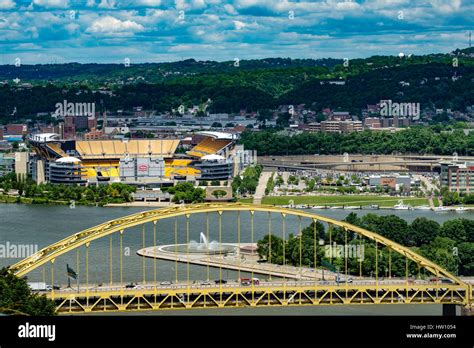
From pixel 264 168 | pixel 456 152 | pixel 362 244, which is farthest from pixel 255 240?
pixel 456 152

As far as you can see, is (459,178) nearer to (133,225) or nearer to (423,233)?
(423,233)

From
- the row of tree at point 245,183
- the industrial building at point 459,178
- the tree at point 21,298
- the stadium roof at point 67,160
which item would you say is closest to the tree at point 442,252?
the tree at point 21,298

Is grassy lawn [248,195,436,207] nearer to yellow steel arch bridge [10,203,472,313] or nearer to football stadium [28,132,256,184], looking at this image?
football stadium [28,132,256,184]

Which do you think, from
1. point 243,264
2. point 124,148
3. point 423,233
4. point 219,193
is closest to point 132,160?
point 124,148

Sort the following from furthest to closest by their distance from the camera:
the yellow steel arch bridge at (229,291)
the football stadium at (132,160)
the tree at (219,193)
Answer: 1. the football stadium at (132,160)
2. the tree at (219,193)
3. the yellow steel arch bridge at (229,291)

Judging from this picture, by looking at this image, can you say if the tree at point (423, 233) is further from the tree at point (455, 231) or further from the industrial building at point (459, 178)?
the industrial building at point (459, 178)
